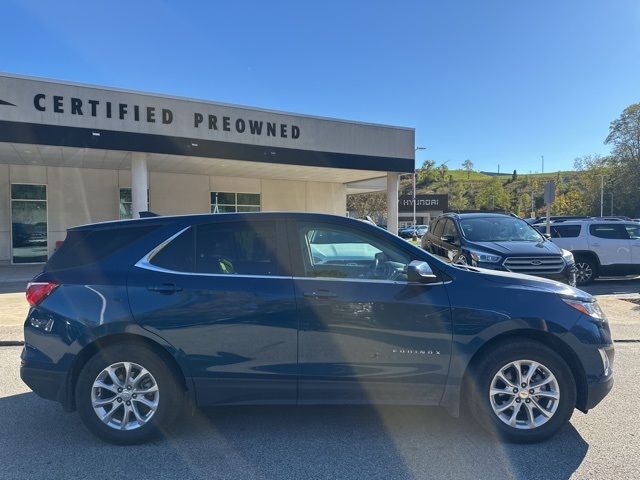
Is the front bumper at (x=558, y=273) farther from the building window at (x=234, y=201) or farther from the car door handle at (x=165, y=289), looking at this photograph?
the building window at (x=234, y=201)

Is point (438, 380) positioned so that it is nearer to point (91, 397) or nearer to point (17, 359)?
point (91, 397)

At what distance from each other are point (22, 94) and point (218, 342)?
1240 centimetres

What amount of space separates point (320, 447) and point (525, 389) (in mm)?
1620

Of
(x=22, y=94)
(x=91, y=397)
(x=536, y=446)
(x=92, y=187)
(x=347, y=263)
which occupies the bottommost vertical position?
(x=536, y=446)

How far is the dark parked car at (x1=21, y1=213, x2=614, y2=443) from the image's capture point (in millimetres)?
3494

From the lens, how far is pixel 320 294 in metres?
3.50

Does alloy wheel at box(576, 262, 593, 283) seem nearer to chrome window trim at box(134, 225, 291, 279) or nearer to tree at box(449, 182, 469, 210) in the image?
chrome window trim at box(134, 225, 291, 279)

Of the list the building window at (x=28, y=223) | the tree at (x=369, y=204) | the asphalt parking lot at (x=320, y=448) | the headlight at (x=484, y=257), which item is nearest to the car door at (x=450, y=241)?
the headlight at (x=484, y=257)

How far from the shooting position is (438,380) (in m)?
3.53

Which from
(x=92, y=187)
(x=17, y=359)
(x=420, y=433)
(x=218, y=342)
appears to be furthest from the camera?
(x=92, y=187)

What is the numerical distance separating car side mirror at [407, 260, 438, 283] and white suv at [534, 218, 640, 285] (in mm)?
10025

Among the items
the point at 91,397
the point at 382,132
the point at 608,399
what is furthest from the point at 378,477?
the point at 382,132

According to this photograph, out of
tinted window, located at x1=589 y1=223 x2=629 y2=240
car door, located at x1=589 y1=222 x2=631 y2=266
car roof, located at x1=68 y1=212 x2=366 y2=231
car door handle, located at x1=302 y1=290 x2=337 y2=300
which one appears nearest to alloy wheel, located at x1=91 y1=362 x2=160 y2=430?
car roof, located at x1=68 y1=212 x2=366 y2=231

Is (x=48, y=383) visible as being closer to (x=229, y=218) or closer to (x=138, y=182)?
(x=229, y=218)
